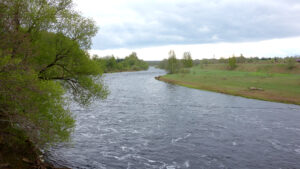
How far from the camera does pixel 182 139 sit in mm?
24484

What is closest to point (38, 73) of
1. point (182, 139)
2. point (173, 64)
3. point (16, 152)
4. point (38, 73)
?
point (38, 73)

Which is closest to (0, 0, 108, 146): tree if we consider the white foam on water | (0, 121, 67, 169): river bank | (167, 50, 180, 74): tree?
(0, 121, 67, 169): river bank

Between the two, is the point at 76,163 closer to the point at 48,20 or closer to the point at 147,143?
the point at 147,143

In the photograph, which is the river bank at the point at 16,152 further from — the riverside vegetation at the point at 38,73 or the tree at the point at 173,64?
the tree at the point at 173,64

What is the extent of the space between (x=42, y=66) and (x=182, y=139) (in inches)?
642

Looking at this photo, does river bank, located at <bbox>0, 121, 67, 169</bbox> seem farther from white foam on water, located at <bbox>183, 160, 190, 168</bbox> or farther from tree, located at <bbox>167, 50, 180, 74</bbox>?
tree, located at <bbox>167, 50, 180, 74</bbox>

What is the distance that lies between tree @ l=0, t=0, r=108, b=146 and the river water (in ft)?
15.6

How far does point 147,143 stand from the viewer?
76.0ft

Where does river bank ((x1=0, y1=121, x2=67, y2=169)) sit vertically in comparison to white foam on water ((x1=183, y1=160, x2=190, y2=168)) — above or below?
above

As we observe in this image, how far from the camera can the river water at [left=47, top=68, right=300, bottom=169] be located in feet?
62.2

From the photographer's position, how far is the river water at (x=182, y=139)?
18969 millimetres

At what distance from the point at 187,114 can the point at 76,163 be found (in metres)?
21.8

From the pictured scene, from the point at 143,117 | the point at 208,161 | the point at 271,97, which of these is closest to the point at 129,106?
the point at 143,117

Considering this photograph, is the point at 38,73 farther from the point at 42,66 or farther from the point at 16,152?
the point at 16,152
